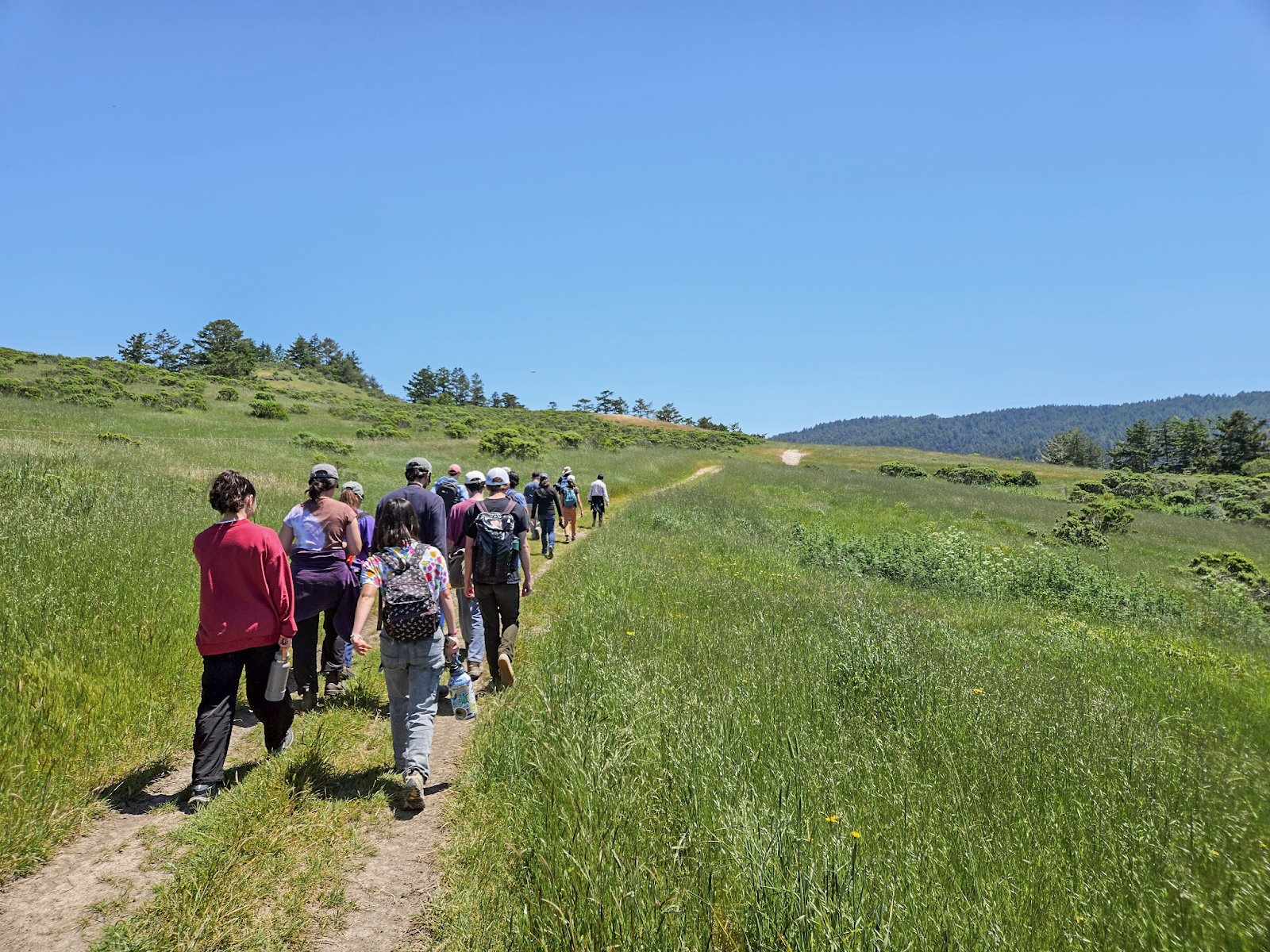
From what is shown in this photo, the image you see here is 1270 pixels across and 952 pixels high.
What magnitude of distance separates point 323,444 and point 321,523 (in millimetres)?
30060

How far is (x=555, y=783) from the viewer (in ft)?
12.1

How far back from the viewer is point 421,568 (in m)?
4.47

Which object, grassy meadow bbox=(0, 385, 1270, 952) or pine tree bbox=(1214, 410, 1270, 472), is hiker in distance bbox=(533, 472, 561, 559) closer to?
grassy meadow bbox=(0, 385, 1270, 952)

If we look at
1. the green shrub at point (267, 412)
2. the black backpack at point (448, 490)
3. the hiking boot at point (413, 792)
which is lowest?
the hiking boot at point (413, 792)

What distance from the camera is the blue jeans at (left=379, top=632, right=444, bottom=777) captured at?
4.29 m

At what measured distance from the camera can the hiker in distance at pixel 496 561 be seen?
601 centimetres

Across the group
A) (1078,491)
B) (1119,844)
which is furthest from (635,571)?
(1078,491)

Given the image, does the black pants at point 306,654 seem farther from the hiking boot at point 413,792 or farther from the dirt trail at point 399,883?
the hiking boot at point 413,792

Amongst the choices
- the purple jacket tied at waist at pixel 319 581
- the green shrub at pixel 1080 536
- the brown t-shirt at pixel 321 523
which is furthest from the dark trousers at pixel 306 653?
the green shrub at pixel 1080 536

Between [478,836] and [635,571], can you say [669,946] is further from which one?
[635,571]

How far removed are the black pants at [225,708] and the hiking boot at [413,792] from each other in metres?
1.23

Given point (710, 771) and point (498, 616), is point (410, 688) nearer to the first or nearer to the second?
point (498, 616)

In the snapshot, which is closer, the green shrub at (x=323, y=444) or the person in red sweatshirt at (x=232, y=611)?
the person in red sweatshirt at (x=232, y=611)

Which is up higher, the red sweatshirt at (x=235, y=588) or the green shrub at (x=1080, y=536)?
the red sweatshirt at (x=235, y=588)
